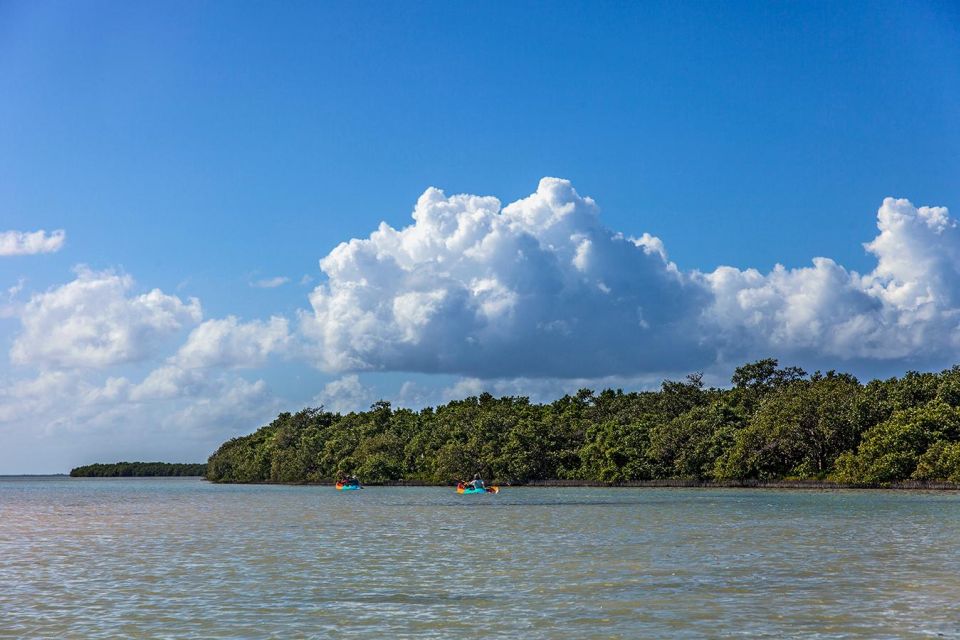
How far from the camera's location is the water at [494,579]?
24344 mm

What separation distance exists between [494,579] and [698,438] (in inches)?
4108

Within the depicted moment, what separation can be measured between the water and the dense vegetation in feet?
166

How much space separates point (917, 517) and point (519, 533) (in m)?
27.6

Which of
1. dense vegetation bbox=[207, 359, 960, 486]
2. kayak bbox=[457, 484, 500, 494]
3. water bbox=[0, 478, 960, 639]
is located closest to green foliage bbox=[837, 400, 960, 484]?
dense vegetation bbox=[207, 359, 960, 486]

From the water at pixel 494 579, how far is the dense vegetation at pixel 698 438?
5055cm

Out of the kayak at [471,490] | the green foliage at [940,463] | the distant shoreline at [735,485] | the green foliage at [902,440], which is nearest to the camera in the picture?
the green foliage at [940,463]

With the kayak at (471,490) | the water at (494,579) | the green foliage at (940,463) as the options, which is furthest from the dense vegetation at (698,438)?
the water at (494,579)

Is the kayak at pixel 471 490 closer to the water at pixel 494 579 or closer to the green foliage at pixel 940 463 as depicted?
the green foliage at pixel 940 463

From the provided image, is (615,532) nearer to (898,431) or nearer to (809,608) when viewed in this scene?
(809,608)

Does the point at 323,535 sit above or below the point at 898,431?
below

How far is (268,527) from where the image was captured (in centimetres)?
6088

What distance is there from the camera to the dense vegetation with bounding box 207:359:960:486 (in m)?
108

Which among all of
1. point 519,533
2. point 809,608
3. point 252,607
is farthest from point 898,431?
point 252,607

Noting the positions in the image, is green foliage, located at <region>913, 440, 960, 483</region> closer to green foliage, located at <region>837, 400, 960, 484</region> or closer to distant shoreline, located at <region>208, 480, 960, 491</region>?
green foliage, located at <region>837, 400, 960, 484</region>
